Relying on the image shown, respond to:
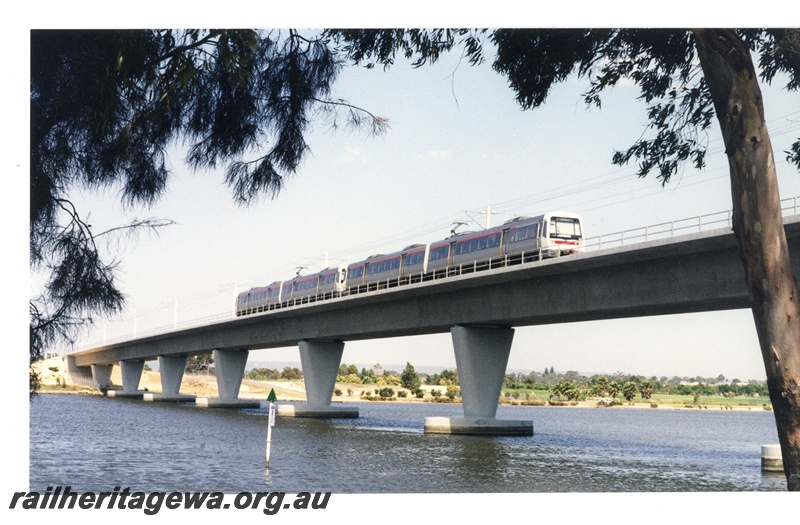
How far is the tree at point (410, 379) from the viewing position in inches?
6093

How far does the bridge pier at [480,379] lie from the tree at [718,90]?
26109 millimetres

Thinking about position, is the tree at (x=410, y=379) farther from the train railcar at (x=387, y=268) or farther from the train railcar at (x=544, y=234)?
the train railcar at (x=544, y=234)

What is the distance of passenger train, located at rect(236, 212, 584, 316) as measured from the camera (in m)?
44.3

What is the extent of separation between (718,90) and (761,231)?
7.62ft

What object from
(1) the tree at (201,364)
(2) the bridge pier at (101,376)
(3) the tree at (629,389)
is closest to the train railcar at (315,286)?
(2) the bridge pier at (101,376)

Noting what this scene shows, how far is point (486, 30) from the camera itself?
1691cm

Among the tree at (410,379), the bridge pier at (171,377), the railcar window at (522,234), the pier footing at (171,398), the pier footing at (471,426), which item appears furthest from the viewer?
the tree at (410,379)

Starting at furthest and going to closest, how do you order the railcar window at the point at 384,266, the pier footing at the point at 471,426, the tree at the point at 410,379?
the tree at the point at 410,379
the railcar window at the point at 384,266
the pier footing at the point at 471,426

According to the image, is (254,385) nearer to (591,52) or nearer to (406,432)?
(406,432)

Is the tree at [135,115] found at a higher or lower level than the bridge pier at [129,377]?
higher

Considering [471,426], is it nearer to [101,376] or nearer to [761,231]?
[761,231]

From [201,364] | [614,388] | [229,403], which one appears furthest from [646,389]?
[229,403]

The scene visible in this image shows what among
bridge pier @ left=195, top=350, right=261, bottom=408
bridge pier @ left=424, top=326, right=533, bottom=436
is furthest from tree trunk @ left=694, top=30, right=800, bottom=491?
bridge pier @ left=195, top=350, right=261, bottom=408

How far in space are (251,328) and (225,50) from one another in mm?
54821
